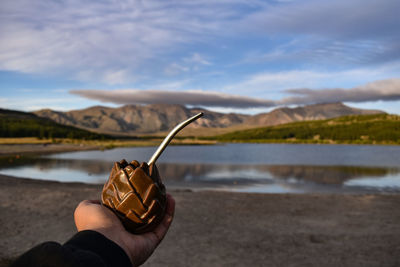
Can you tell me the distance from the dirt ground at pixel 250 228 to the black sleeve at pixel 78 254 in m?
7.59

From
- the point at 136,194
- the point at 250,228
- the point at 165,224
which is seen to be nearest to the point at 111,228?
the point at 136,194

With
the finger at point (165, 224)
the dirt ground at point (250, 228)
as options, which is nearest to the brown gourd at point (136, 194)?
the finger at point (165, 224)

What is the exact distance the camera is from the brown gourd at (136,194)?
2631mm

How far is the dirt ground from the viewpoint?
31.4 feet

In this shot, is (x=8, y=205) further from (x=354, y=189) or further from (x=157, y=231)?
(x=354, y=189)

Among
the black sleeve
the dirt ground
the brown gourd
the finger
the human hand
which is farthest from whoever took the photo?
the dirt ground

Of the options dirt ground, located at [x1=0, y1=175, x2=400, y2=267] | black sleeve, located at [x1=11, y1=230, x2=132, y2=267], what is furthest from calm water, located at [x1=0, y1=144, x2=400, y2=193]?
black sleeve, located at [x1=11, y1=230, x2=132, y2=267]

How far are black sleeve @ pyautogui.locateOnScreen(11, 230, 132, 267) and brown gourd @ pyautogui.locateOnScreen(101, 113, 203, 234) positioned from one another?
55cm

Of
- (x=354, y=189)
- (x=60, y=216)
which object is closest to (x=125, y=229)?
(x=60, y=216)

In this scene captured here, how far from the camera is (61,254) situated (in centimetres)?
150

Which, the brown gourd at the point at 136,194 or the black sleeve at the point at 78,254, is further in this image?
the brown gourd at the point at 136,194

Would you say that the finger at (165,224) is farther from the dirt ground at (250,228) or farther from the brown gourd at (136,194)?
the dirt ground at (250,228)

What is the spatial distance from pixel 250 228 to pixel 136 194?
35.9 ft

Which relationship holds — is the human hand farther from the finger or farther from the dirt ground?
the dirt ground
